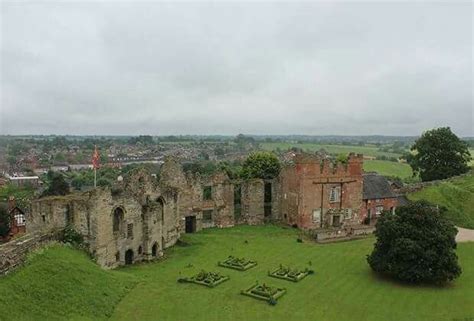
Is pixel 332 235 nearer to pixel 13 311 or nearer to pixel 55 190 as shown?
pixel 13 311

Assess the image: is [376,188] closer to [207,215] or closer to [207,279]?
[207,215]

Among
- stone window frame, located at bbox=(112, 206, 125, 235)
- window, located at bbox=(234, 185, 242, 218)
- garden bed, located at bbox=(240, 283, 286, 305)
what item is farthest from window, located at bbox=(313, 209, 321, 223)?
stone window frame, located at bbox=(112, 206, 125, 235)

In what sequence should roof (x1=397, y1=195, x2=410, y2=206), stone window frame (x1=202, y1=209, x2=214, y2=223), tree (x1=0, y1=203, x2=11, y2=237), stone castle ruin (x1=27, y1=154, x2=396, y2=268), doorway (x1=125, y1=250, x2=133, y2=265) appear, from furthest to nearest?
tree (x1=0, y1=203, x2=11, y2=237) → roof (x1=397, y1=195, x2=410, y2=206) → stone window frame (x1=202, y1=209, x2=214, y2=223) → doorway (x1=125, y1=250, x2=133, y2=265) → stone castle ruin (x1=27, y1=154, x2=396, y2=268)

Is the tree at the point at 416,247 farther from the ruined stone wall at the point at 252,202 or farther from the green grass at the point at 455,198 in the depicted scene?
the green grass at the point at 455,198

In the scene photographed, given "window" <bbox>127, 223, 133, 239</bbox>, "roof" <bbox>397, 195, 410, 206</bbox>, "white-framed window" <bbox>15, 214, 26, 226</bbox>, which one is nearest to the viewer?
"window" <bbox>127, 223, 133, 239</bbox>

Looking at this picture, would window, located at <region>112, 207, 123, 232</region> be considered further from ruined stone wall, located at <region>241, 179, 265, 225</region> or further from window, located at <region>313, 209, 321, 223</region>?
window, located at <region>313, 209, 321, 223</region>

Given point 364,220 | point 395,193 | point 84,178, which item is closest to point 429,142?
point 395,193
